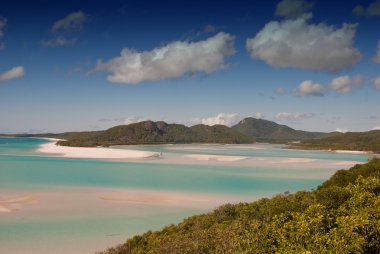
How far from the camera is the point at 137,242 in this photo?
19.4 metres

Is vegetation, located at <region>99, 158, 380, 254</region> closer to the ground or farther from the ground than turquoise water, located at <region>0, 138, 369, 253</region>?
farther from the ground

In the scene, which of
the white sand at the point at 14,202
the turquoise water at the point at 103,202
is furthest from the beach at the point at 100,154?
the white sand at the point at 14,202

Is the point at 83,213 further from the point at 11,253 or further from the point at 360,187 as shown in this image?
the point at 360,187

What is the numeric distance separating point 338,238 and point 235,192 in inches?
1269

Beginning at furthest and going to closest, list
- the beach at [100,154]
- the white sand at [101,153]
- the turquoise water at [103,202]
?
the white sand at [101,153], the beach at [100,154], the turquoise water at [103,202]


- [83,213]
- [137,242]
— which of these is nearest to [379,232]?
[137,242]

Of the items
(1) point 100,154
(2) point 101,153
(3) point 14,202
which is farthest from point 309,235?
(2) point 101,153

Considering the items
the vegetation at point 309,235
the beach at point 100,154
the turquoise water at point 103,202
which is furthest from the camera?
the beach at point 100,154

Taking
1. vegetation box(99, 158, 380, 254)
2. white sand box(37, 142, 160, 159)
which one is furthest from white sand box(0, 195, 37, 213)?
white sand box(37, 142, 160, 159)

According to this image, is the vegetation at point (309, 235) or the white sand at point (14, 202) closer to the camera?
the vegetation at point (309, 235)

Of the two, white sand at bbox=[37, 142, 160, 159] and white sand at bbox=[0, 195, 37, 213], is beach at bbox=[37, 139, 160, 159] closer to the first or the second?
white sand at bbox=[37, 142, 160, 159]

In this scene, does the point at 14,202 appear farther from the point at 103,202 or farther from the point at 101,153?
the point at 101,153

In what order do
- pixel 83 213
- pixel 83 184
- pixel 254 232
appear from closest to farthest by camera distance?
pixel 254 232, pixel 83 213, pixel 83 184

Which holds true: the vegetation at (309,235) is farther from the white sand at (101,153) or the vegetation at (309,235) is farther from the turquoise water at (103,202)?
the white sand at (101,153)
